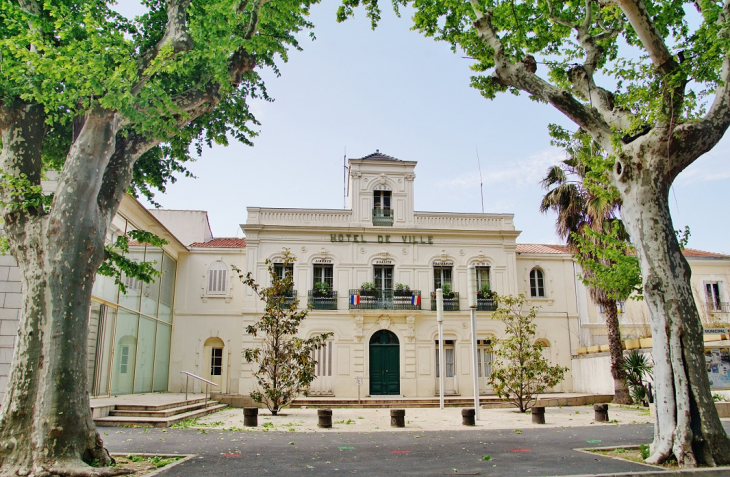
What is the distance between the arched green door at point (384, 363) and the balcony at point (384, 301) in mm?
1126

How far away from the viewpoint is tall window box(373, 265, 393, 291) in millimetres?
23703

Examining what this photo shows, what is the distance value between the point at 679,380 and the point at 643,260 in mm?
1615

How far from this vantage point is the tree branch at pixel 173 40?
25.4 ft

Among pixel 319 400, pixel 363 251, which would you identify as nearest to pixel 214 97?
pixel 319 400

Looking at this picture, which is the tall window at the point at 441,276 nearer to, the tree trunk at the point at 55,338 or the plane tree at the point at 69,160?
the plane tree at the point at 69,160

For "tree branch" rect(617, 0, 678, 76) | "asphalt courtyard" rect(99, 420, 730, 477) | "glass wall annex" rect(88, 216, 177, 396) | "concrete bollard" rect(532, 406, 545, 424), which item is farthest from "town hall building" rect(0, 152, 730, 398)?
"tree branch" rect(617, 0, 678, 76)

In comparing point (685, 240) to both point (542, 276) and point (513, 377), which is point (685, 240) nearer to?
point (513, 377)

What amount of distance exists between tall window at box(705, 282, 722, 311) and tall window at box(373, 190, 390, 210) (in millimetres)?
15383

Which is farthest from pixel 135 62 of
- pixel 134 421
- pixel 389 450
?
pixel 134 421

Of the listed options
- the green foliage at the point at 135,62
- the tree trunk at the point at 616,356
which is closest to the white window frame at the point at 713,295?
the tree trunk at the point at 616,356

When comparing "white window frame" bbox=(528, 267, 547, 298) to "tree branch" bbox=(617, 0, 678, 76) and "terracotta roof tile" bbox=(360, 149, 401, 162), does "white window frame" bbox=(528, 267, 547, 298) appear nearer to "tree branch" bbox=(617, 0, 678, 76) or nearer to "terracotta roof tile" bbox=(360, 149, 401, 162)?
"terracotta roof tile" bbox=(360, 149, 401, 162)

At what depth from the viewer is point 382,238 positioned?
23984 millimetres

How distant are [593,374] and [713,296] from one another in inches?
322

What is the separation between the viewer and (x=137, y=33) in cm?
934
